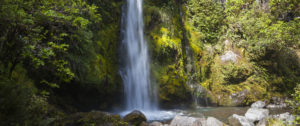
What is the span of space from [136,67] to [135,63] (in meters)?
0.26

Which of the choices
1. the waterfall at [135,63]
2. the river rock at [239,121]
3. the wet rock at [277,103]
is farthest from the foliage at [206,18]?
the river rock at [239,121]

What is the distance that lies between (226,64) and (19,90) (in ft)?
38.6

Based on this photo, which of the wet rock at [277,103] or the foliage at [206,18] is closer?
the wet rock at [277,103]

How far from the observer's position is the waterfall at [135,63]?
9469 mm

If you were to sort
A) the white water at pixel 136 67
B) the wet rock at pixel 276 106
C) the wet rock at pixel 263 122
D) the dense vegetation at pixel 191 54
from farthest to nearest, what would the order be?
the wet rock at pixel 276 106
the white water at pixel 136 67
the dense vegetation at pixel 191 54
the wet rock at pixel 263 122

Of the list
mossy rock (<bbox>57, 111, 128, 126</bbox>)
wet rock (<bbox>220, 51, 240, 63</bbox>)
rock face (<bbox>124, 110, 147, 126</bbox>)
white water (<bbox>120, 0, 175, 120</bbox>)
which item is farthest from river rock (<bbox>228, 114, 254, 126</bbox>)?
wet rock (<bbox>220, 51, 240, 63</bbox>)

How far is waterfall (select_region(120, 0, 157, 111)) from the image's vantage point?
947cm

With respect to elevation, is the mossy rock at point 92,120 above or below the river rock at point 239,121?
above

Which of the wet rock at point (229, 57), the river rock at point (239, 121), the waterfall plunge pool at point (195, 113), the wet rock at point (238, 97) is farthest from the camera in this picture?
the wet rock at point (229, 57)

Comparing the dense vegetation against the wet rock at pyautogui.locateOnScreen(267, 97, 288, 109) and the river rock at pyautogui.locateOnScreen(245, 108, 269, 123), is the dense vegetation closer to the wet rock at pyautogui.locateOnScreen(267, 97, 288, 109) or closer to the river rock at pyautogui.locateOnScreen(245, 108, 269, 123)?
the wet rock at pyautogui.locateOnScreen(267, 97, 288, 109)

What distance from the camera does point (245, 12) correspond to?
14.2 meters

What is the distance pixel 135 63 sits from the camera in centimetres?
1011

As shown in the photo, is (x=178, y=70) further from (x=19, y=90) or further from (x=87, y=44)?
(x=19, y=90)

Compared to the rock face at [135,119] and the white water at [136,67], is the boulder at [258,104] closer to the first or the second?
the white water at [136,67]
